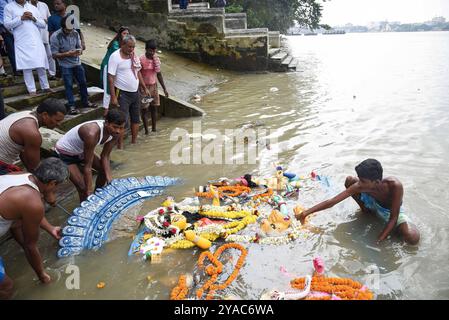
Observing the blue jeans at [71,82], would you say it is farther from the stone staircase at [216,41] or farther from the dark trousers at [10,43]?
the stone staircase at [216,41]

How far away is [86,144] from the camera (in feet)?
13.6

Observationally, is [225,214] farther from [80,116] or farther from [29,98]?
[29,98]

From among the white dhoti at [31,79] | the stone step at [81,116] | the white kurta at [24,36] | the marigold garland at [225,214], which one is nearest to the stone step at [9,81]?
the white dhoti at [31,79]

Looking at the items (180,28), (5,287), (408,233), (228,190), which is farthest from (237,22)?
(5,287)

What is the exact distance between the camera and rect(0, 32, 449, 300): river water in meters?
3.29

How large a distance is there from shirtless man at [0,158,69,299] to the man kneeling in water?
2.61 meters

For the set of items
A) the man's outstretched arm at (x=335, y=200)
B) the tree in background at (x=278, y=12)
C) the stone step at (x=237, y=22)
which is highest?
the tree in background at (x=278, y=12)

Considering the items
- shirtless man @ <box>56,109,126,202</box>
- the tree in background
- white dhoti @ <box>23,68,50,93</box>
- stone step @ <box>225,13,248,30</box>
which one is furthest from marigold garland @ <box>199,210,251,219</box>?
the tree in background

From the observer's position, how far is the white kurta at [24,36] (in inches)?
238

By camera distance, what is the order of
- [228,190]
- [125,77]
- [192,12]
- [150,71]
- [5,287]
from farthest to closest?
[192,12] → [150,71] → [125,77] → [228,190] → [5,287]

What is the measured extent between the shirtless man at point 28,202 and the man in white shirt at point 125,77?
3063 mm

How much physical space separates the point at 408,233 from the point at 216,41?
11.0m

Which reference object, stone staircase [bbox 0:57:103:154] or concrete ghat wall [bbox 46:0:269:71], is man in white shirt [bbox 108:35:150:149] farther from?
concrete ghat wall [bbox 46:0:269:71]
